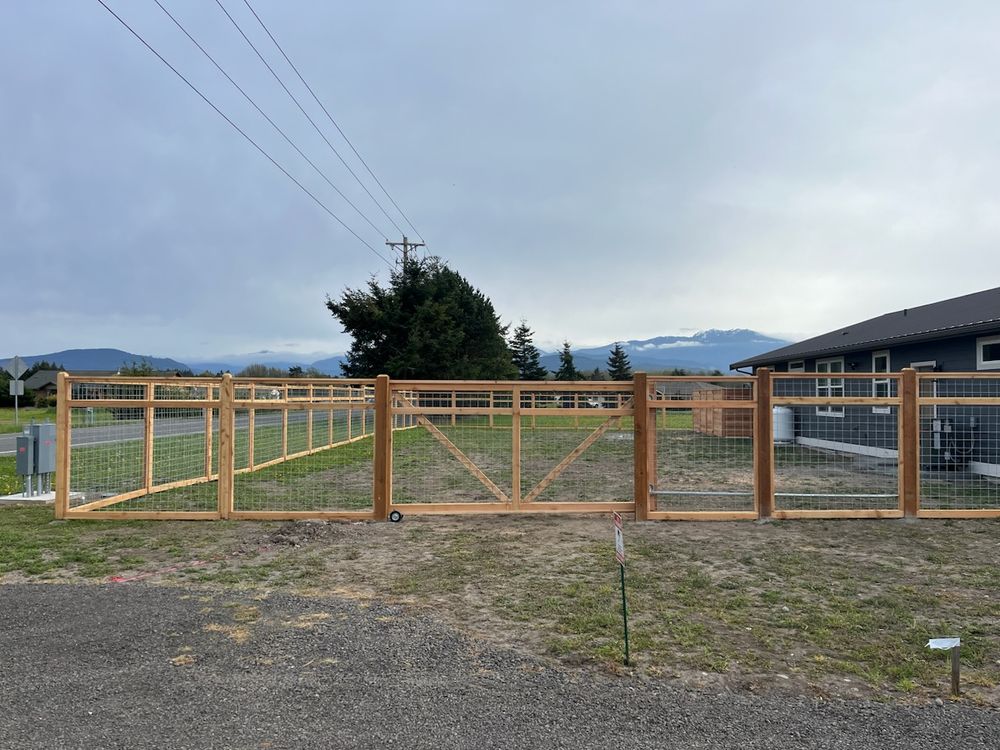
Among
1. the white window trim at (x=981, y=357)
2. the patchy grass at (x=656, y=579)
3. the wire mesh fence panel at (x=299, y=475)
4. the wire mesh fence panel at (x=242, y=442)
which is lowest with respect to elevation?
the patchy grass at (x=656, y=579)

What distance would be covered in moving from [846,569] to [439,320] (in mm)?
33687

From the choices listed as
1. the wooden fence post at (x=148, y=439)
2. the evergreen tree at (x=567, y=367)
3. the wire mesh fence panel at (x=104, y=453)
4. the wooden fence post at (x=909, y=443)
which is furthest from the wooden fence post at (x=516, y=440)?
the evergreen tree at (x=567, y=367)

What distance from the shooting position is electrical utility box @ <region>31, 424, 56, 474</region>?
9.59 m

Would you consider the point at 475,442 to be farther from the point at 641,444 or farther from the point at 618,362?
the point at 618,362

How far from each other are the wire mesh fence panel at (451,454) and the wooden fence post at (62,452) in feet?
14.5

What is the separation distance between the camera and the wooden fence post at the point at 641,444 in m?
8.94

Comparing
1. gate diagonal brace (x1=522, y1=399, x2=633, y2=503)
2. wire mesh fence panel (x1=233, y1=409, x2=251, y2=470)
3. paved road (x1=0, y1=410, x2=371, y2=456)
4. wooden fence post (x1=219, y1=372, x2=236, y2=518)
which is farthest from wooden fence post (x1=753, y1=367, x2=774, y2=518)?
wire mesh fence panel (x1=233, y1=409, x2=251, y2=470)

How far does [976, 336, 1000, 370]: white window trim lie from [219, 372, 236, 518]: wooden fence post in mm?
14192

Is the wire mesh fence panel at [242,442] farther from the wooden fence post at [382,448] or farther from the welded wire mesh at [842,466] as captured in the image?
the welded wire mesh at [842,466]

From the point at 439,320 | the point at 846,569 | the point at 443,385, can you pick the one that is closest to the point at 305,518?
the point at 443,385

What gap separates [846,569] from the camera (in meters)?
6.42

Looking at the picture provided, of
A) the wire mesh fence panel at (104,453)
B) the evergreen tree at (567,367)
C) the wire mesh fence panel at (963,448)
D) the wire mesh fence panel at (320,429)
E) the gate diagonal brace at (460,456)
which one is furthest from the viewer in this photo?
the evergreen tree at (567,367)

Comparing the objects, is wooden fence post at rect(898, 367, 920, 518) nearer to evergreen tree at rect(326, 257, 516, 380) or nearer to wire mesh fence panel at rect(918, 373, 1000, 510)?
wire mesh fence panel at rect(918, 373, 1000, 510)

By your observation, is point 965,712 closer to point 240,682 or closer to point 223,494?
point 240,682
